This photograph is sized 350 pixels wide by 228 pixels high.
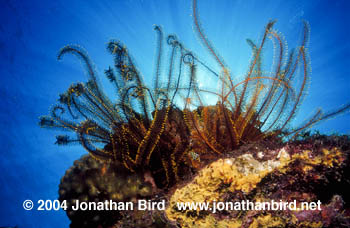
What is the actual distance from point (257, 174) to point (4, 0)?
68.0 feet

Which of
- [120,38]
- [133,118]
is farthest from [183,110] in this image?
[120,38]

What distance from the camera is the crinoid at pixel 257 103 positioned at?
2672 millimetres

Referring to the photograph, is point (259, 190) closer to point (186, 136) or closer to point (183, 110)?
point (186, 136)

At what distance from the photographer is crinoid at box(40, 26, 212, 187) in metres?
2.73

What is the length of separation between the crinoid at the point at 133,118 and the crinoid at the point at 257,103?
400 millimetres

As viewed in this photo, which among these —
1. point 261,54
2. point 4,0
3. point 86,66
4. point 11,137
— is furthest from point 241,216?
point 11,137

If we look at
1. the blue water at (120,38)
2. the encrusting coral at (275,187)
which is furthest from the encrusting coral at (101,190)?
the blue water at (120,38)

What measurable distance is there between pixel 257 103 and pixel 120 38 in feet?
42.2

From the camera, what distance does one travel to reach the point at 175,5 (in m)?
10.5

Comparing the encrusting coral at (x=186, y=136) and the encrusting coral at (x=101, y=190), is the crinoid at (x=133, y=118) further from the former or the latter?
the encrusting coral at (x=101, y=190)

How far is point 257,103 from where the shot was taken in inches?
110

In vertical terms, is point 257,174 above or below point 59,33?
below

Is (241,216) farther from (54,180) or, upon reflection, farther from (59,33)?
(54,180)

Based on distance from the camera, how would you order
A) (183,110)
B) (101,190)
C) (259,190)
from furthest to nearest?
(183,110), (101,190), (259,190)
